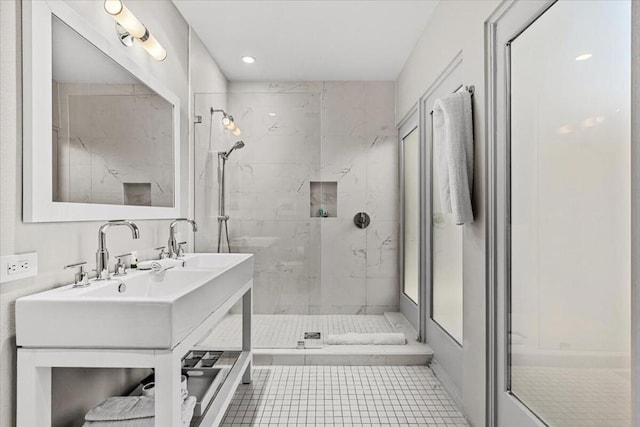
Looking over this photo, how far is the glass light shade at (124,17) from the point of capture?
5.65ft

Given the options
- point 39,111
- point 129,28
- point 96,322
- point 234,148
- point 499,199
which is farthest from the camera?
point 234,148

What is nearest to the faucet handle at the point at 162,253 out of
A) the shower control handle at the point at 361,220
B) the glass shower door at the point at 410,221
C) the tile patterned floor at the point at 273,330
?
the tile patterned floor at the point at 273,330

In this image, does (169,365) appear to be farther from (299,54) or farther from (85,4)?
(299,54)

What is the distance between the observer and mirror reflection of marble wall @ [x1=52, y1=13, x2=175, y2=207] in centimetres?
152

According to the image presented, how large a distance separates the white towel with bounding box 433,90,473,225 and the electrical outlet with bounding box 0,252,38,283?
1722 millimetres

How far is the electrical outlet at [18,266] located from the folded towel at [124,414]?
0.57 m

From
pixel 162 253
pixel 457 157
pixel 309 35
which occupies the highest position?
Result: pixel 309 35

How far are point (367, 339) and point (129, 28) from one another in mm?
2536

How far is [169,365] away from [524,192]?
1.43 m

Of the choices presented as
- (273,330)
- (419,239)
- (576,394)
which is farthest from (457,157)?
(273,330)

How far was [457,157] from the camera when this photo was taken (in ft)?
6.48

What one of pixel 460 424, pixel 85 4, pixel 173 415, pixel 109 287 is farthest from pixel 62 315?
pixel 460 424

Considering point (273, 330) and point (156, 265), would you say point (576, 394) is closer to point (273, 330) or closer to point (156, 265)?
point (156, 265)

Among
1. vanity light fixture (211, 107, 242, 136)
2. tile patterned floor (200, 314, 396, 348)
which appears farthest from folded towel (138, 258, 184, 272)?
vanity light fixture (211, 107, 242, 136)
